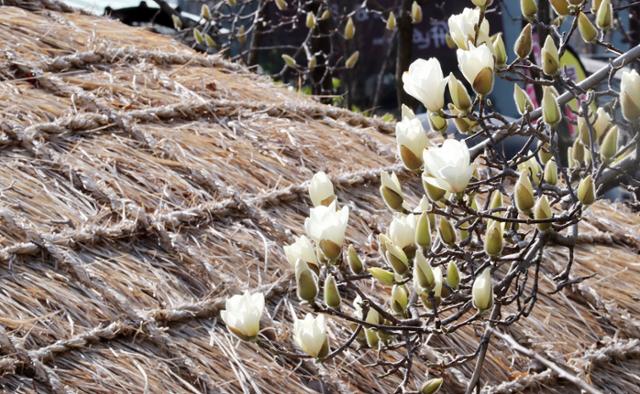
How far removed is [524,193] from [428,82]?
0.71 ft

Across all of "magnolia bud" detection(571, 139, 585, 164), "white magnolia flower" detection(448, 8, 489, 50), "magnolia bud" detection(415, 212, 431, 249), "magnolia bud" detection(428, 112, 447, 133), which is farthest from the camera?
"magnolia bud" detection(571, 139, 585, 164)

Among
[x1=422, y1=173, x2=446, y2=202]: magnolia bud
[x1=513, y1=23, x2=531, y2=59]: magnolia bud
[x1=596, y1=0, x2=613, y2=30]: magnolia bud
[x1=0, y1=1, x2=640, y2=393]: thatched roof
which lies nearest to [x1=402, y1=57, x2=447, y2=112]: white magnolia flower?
[x1=422, y1=173, x2=446, y2=202]: magnolia bud

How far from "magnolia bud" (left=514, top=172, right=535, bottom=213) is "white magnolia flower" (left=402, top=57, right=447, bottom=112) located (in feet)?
0.58

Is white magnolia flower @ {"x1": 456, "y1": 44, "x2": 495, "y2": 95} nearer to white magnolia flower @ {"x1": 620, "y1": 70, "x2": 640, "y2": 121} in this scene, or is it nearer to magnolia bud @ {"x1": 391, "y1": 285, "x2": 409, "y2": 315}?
white magnolia flower @ {"x1": 620, "y1": 70, "x2": 640, "y2": 121}

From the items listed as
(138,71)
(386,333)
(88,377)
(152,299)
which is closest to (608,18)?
(386,333)

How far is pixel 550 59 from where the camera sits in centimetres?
155

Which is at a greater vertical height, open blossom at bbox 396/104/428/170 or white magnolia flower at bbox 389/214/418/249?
open blossom at bbox 396/104/428/170

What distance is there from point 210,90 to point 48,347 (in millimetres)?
1071

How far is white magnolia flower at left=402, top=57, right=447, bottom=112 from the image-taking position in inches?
57.5

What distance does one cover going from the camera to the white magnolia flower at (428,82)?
4.79ft

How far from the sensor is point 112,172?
206 cm

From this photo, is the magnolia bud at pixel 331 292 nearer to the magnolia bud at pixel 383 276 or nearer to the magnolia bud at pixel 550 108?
the magnolia bud at pixel 383 276

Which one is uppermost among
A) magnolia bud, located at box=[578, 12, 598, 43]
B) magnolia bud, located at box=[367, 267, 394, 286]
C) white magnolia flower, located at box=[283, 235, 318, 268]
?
magnolia bud, located at box=[578, 12, 598, 43]

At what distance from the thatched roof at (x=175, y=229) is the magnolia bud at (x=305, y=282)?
373 mm
